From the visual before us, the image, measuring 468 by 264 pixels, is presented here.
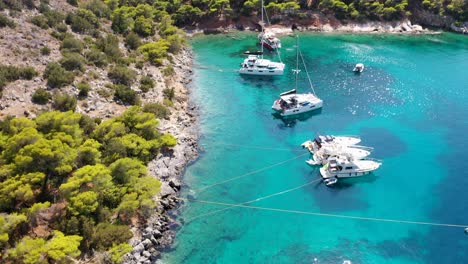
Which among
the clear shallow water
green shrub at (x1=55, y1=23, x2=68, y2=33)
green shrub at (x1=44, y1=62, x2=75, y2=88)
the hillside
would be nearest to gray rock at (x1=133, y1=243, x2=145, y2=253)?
the hillside

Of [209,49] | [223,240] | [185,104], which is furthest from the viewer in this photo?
[209,49]

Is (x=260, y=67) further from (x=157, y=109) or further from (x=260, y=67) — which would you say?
(x=157, y=109)

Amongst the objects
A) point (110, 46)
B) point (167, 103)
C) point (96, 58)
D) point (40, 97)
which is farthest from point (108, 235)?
point (110, 46)

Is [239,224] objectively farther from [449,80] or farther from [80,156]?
[449,80]

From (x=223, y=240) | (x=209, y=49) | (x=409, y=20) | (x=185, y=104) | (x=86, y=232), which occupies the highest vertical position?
(x=409, y=20)

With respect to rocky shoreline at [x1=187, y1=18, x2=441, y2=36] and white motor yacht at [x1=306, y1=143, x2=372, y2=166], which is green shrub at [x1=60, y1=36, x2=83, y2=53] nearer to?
white motor yacht at [x1=306, y1=143, x2=372, y2=166]

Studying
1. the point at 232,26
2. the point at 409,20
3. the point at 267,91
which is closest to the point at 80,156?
the point at 267,91

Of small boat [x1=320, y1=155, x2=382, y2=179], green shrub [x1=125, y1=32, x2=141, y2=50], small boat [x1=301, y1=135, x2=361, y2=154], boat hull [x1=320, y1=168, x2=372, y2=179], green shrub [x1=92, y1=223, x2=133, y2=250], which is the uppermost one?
green shrub [x1=125, y1=32, x2=141, y2=50]
